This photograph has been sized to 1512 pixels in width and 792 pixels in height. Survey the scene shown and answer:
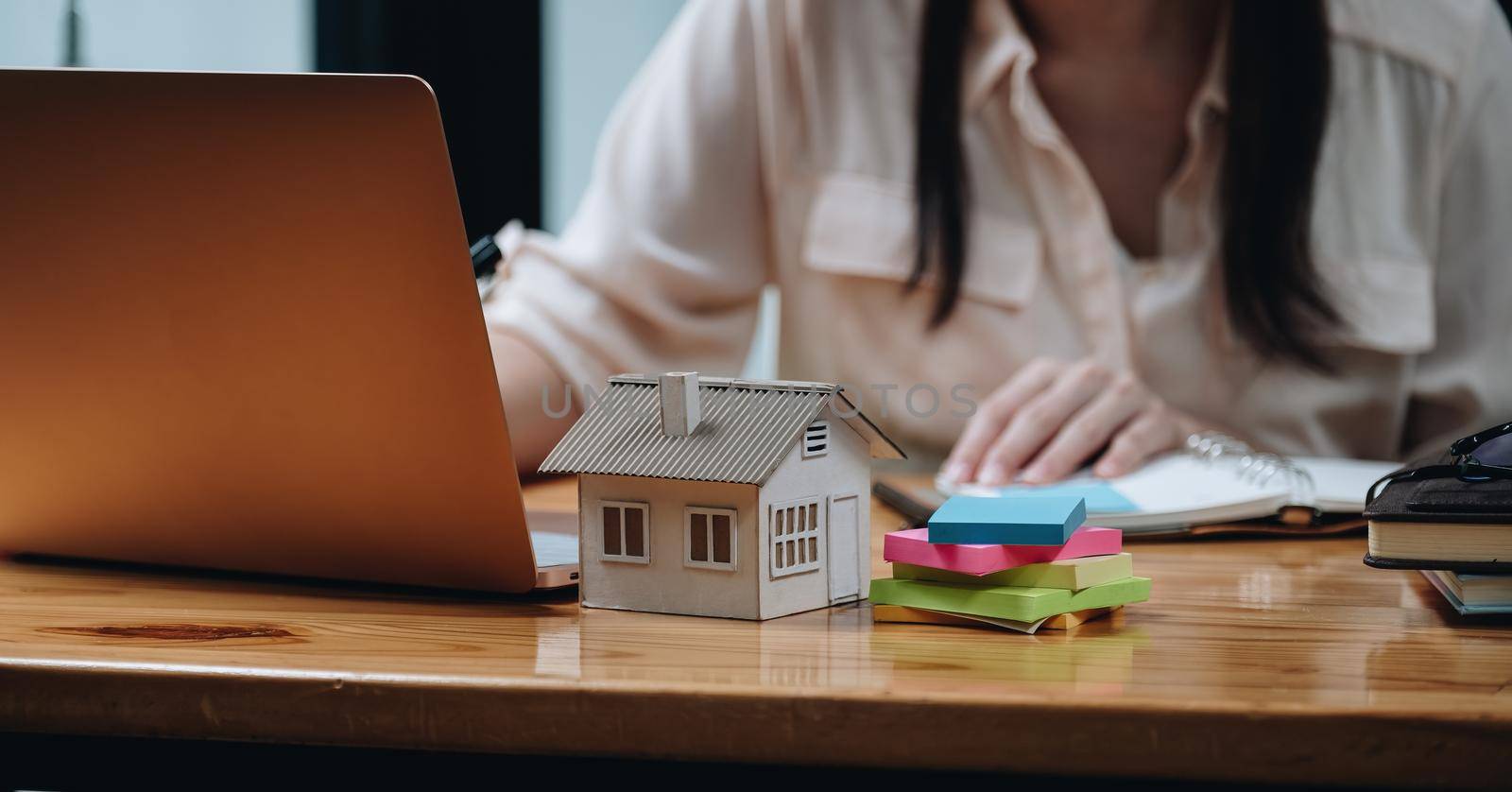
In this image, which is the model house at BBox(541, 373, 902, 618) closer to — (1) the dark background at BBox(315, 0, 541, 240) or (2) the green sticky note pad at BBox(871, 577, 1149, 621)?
(2) the green sticky note pad at BBox(871, 577, 1149, 621)

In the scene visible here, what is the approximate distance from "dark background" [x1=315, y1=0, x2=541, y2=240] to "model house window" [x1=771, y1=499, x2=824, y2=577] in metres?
1.48

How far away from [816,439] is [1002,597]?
10 centimetres

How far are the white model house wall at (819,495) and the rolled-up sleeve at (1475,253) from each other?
0.98 meters

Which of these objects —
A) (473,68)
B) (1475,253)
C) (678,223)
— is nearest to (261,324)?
(678,223)

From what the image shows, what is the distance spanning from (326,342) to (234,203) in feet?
0.21

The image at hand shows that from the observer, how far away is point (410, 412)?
1.67 ft

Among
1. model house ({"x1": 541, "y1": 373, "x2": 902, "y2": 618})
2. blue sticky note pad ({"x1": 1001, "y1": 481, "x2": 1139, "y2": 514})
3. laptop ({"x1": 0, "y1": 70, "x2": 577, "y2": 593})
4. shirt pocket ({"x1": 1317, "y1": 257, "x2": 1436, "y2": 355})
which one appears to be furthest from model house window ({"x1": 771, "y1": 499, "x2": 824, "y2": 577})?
shirt pocket ({"x1": 1317, "y1": 257, "x2": 1436, "y2": 355})

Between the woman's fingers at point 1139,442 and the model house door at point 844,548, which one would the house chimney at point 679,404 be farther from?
the woman's fingers at point 1139,442

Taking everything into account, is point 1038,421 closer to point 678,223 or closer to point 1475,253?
point 678,223

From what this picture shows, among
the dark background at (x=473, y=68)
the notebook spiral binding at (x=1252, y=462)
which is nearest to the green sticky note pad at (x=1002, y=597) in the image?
the notebook spiral binding at (x=1252, y=462)

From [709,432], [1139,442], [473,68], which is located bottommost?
[1139,442]

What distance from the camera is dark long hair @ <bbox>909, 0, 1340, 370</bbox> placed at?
1.22m

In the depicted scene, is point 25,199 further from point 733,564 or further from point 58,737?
point 733,564

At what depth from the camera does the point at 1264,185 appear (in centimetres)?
122
